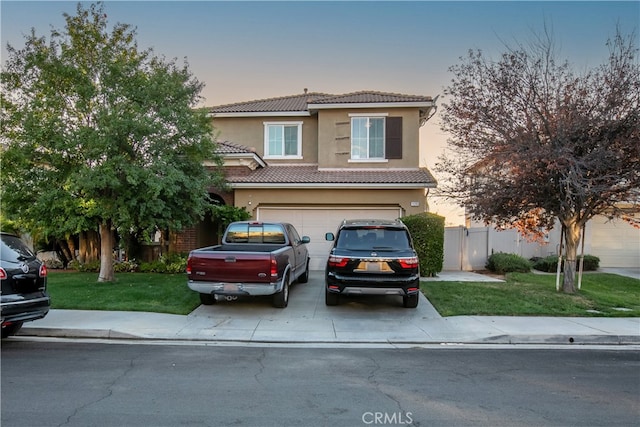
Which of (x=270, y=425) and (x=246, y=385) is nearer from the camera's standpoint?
(x=270, y=425)

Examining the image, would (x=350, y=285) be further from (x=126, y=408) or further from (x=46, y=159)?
(x=46, y=159)

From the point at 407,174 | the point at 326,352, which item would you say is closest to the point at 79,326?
the point at 326,352

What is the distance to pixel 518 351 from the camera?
6809 millimetres

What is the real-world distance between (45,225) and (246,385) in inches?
359

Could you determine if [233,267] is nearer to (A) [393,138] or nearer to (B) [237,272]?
(B) [237,272]

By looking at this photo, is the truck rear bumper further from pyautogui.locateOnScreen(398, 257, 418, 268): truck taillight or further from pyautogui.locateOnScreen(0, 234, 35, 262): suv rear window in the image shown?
pyautogui.locateOnScreen(0, 234, 35, 262): suv rear window

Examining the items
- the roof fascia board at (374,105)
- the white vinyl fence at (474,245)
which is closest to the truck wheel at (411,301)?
the white vinyl fence at (474,245)

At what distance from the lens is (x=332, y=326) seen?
26.6ft

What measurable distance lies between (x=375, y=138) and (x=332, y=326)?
10933mm

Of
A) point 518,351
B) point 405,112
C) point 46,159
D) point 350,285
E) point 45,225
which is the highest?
point 405,112

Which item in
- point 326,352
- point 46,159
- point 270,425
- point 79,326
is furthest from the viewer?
point 46,159

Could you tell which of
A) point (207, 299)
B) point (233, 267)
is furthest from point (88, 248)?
point (233, 267)

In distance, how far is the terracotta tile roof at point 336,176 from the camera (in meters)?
15.3

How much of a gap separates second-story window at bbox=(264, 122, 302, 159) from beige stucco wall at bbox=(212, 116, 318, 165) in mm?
178
